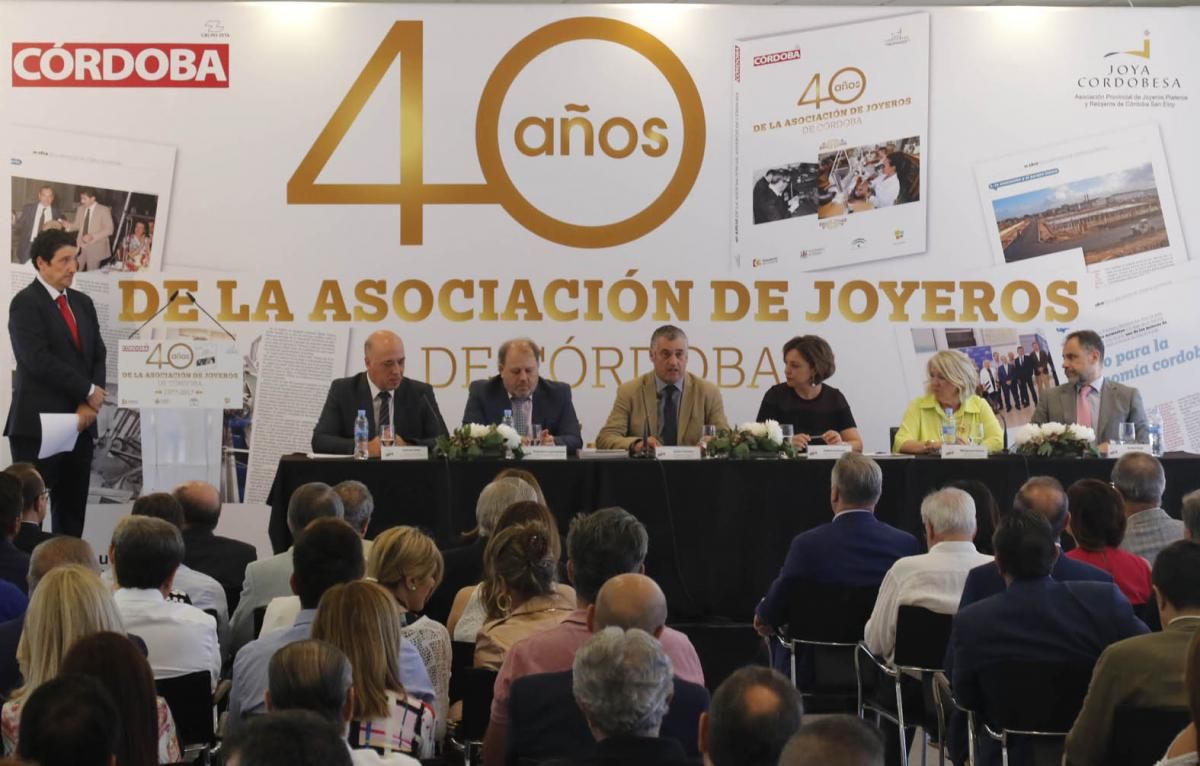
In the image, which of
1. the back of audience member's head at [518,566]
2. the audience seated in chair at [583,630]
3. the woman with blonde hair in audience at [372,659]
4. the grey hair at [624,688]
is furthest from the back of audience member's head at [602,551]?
the grey hair at [624,688]

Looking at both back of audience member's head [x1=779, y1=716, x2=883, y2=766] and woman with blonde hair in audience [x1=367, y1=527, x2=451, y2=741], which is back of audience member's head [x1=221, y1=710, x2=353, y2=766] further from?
woman with blonde hair in audience [x1=367, y1=527, x2=451, y2=741]

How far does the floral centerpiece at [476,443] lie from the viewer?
6.16 m

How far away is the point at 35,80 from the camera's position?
8164 mm

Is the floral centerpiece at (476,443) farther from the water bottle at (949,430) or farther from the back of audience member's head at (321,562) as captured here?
the back of audience member's head at (321,562)

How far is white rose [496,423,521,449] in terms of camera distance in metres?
6.22

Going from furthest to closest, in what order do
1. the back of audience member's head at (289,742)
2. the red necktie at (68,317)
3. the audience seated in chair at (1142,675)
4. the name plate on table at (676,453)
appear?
1. the red necktie at (68,317)
2. the name plate on table at (676,453)
3. the audience seated in chair at (1142,675)
4. the back of audience member's head at (289,742)

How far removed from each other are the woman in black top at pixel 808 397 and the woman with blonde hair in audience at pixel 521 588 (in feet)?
11.4

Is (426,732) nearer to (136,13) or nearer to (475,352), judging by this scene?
(475,352)

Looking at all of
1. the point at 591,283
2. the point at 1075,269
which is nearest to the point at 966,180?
the point at 1075,269

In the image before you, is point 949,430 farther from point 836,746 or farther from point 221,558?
point 836,746

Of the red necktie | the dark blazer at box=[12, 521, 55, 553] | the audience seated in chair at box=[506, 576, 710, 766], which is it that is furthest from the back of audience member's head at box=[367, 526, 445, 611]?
the red necktie

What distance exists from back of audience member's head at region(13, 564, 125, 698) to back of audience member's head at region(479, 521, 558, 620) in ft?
3.36

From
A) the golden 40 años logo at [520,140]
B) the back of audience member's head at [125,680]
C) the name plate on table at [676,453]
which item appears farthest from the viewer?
the golden 40 años logo at [520,140]

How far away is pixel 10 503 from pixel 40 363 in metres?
3.36
